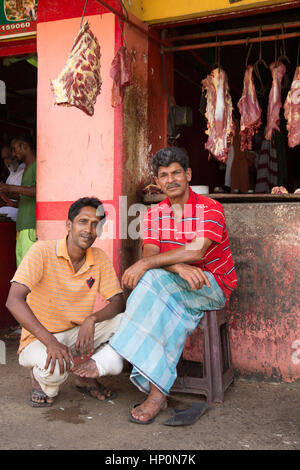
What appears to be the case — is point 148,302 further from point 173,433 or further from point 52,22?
point 52,22

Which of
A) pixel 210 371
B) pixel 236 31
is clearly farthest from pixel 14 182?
pixel 210 371

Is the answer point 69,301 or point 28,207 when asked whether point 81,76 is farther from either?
point 28,207

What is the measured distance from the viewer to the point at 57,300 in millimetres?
3340

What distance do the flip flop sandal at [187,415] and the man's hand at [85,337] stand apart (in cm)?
69

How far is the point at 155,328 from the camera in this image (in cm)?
300

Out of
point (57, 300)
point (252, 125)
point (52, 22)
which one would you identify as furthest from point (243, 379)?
point (52, 22)

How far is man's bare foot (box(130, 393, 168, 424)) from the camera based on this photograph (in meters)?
2.93

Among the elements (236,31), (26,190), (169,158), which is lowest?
(26,190)

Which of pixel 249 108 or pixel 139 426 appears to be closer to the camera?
pixel 139 426

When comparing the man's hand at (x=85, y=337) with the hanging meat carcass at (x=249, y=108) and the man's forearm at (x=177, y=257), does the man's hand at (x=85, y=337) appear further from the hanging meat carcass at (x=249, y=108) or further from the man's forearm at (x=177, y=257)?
the hanging meat carcass at (x=249, y=108)

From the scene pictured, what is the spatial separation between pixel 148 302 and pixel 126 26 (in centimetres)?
249

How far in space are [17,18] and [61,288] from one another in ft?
9.67

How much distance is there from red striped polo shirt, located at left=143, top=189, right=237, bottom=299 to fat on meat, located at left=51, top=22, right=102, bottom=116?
1.00 meters

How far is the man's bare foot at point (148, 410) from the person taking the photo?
2.93 meters
